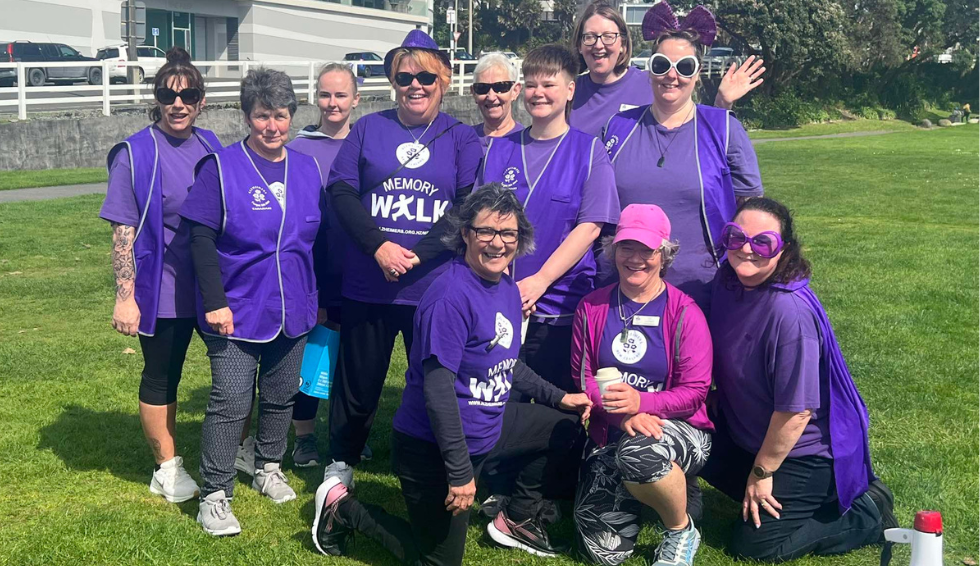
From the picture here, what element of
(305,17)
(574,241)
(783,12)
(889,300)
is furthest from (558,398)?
(305,17)

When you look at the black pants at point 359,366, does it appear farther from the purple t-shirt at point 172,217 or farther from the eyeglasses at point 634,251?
the eyeglasses at point 634,251

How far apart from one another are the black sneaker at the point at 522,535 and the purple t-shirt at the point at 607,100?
6.97ft

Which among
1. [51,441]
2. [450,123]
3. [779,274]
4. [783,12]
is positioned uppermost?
[783,12]

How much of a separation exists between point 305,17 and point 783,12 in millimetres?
25187

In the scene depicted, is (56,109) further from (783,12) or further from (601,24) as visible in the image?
(783,12)

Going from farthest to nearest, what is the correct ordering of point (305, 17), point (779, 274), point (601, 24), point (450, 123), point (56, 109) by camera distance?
point (305, 17)
point (56, 109)
point (601, 24)
point (450, 123)
point (779, 274)

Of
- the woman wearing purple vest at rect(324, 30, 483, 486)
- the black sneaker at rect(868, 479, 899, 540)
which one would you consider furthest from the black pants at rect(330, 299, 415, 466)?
the black sneaker at rect(868, 479, 899, 540)

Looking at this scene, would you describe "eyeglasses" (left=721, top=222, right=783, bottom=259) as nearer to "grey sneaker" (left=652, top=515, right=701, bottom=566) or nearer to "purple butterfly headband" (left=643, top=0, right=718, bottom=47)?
"purple butterfly headband" (left=643, top=0, right=718, bottom=47)

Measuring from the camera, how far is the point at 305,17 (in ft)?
172

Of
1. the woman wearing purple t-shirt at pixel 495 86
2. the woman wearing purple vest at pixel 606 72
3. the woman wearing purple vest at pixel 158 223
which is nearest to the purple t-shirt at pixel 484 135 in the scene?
the woman wearing purple t-shirt at pixel 495 86

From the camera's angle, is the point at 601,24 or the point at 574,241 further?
the point at 601,24

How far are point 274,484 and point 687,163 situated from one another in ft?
8.50

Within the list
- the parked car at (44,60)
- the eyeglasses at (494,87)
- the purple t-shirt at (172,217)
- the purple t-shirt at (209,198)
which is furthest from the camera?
the parked car at (44,60)

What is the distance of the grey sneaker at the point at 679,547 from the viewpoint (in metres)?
4.15
